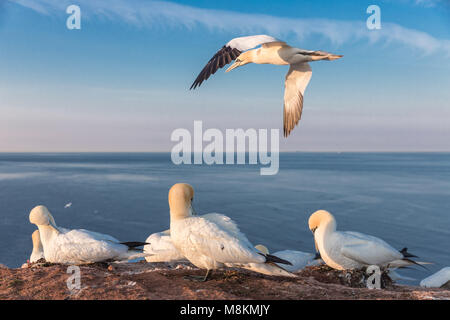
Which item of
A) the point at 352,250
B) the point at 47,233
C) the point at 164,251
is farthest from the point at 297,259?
the point at 47,233

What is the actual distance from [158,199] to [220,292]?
28356 mm

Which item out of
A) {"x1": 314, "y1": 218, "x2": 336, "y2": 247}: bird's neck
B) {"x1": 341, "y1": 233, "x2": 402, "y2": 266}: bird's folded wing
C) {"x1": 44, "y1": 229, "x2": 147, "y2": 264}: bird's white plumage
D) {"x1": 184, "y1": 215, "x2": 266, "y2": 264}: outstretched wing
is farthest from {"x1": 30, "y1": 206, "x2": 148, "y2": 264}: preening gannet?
{"x1": 341, "y1": 233, "x2": 402, "y2": 266}: bird's folded wing

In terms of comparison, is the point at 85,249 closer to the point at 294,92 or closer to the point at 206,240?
the point at 206,240

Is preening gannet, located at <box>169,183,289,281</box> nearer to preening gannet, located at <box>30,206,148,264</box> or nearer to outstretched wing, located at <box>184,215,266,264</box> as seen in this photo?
outstretched wing, located at <box>184,215,266,264</box>

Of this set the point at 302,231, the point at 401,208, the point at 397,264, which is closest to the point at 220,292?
the point at 397,264

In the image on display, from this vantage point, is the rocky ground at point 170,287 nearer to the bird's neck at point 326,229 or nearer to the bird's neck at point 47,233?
the bird's neck at point 47,233

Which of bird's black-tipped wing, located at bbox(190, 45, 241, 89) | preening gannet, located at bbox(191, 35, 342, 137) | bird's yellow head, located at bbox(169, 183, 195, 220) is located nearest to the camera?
bird's yellow head, located at bbox(169, 183, 195, 220)

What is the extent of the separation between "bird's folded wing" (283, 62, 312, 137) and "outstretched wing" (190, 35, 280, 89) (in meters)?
1.63

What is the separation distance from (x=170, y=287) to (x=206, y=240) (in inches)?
25.1

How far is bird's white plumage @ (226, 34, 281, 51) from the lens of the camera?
571 centimetres

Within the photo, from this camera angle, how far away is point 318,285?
16.0 ft

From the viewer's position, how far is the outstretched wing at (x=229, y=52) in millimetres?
5453

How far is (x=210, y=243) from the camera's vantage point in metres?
4.39
